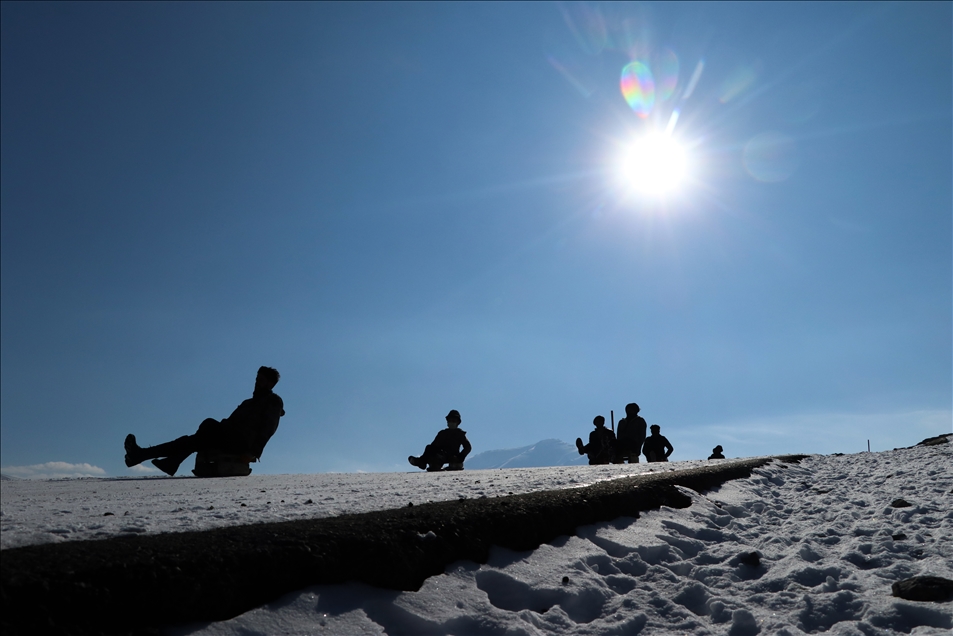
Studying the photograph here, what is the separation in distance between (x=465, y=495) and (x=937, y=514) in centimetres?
425

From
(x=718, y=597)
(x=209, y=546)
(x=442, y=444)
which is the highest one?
(x=442, y=444)

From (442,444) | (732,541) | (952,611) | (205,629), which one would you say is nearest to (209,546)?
(205,629)

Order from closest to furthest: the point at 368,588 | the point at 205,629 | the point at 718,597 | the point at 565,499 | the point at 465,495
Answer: the point at 205,629, the point at 368,588, the point at 718,597, the point at 565,499, the point at 465,495

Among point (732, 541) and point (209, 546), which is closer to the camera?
point (209, 546)

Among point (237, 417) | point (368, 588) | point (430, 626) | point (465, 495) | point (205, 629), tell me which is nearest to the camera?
point (205, 629)

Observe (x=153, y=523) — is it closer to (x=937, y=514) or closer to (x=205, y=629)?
(x=205, y=629)

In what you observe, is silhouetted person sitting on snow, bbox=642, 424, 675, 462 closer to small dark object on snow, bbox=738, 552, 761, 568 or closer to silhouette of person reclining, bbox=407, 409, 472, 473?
silhouette of person reclining, bbox=407, 409, 472, 473

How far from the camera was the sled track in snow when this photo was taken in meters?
1.86

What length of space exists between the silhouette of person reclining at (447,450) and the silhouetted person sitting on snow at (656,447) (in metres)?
7.14

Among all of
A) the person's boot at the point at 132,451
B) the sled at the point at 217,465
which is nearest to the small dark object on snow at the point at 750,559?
the sled at the point at 217,465

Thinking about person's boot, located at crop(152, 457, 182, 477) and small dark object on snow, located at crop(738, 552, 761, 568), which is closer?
small dark object on snow, located at crop(738, 552, 761, 568)

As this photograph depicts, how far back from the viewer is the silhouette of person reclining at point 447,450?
13.7 metres

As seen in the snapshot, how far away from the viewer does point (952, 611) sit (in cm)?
297

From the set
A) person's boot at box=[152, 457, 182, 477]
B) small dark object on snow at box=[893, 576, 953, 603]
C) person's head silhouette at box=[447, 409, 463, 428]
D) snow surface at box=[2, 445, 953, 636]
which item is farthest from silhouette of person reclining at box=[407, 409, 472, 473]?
small dark object on snow at box=[893, 576, 953, 603]
